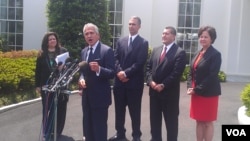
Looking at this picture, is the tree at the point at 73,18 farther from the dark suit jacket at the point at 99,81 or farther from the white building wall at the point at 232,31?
the dark suit jacket at the point at 99,81

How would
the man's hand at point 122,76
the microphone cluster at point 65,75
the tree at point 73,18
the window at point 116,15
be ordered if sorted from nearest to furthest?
the microphone cluster at point 65,75
the man's hand at point 122,76
the tree at point 73,18
the window at point 116,15

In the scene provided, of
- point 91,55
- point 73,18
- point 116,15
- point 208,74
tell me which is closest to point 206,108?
point 208,74

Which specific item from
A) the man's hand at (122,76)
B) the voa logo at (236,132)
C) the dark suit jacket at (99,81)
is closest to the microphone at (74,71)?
the dark suit jacket at (99,81)

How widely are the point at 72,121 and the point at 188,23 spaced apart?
8.18 m

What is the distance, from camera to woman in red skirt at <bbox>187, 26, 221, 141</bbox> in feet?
16.2

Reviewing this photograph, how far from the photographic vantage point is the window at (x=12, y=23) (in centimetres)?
1373

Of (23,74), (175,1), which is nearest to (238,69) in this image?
(175,1)

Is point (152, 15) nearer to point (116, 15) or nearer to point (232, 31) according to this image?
point (116, 15)

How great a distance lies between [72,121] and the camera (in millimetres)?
7238

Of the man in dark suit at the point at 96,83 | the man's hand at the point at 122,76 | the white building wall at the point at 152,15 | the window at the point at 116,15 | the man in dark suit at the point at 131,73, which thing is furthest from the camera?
the window at the point at 116,15

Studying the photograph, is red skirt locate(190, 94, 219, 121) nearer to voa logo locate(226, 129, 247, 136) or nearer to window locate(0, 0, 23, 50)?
voa logo locate(226, 129, 247, 136)

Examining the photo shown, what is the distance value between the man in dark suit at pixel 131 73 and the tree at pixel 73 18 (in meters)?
5.34

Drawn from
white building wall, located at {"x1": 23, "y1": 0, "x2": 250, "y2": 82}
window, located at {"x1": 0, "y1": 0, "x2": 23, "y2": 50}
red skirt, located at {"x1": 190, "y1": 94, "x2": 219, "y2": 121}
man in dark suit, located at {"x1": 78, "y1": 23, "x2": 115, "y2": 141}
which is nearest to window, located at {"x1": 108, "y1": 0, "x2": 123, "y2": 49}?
white building wall, located at {"x1": 23, "y1": 0, "x2": 250, "y2": 82}

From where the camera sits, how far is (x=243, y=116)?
6.90 m
